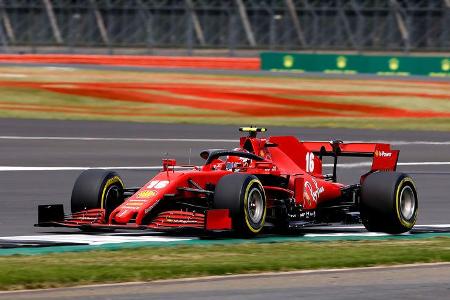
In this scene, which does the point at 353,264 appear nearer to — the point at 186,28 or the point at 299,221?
the point at 299,221

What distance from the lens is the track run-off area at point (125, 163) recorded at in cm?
1357

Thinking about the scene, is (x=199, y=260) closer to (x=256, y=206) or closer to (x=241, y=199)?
(x=241, y=199)

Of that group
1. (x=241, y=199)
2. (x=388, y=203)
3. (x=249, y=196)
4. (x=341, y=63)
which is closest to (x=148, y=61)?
(x=341, y=63)

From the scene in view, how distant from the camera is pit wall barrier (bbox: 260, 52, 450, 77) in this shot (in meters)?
61.6

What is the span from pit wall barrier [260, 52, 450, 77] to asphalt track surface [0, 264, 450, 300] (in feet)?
168

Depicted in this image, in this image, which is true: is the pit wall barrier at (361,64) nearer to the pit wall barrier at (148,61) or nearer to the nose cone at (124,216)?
the pit wall barrier at (148,61)

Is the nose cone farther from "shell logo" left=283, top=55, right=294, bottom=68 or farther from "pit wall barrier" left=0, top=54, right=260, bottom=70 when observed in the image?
→ "pit wall barrier" left=0, top=54, right=260, bottom=70

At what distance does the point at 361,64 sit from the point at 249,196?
51060 mm

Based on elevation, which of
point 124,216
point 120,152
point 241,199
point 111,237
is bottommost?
point 111,237

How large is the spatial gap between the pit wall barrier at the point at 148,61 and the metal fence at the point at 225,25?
2893mm

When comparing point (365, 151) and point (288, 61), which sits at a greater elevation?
point (288, 61)

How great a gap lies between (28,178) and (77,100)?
73.2 ft

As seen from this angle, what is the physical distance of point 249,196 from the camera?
13172 mm

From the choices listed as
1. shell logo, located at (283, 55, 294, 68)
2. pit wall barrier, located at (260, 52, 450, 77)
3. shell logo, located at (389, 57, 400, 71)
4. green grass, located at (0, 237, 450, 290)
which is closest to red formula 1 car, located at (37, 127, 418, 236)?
green grass, located at (0, 237, 450, 290)
